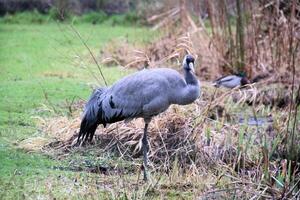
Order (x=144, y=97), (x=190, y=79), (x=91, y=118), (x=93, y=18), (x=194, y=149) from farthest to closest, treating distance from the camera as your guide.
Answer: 1. (x=93, y=18)
2. (x=194, y=149)
3. (x=91, y=118)
4. (x=190, y=79)
5. (x=144, y=97)

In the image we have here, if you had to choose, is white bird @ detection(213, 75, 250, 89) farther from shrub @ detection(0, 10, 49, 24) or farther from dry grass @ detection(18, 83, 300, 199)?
shrub @ detection(0, 10, 49, 24)

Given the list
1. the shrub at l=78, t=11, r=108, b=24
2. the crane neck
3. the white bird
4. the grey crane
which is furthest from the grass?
the white bird

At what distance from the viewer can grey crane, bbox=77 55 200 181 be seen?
6738 mm

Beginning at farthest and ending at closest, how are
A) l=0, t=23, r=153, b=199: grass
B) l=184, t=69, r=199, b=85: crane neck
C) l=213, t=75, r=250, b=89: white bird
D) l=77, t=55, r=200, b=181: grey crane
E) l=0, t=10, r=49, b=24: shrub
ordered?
l=0, t=10, r=49, b=24: shrub < l=213, t=75, r=250, b=89: white bird < l=184, t=69, r=199, b=85: crane neck < l=77, t=55, r=200, b=181: grey crane < l=0, t=23, r=153, b=199: grass

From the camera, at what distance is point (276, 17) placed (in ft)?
36.8

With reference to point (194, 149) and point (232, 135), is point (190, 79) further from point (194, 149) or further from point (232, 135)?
point (232, 135)

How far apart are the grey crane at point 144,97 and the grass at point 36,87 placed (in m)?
0.62

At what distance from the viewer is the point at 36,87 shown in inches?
415

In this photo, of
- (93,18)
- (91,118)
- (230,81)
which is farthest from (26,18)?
(91,118)

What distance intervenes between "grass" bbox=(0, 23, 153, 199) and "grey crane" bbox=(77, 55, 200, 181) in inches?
24.3

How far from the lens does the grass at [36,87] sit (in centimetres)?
633

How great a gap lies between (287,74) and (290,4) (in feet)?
3.35

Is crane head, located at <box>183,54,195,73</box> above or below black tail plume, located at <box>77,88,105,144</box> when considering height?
above

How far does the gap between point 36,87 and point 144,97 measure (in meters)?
4.07
